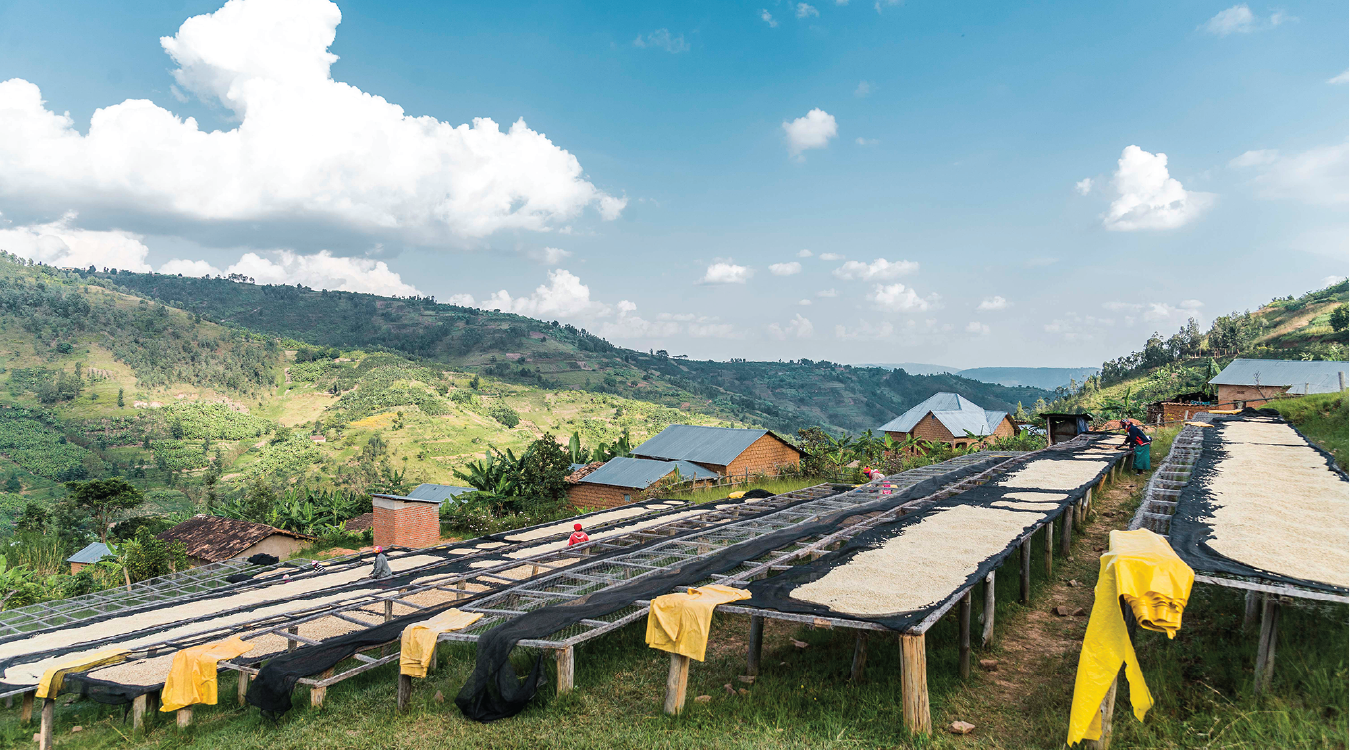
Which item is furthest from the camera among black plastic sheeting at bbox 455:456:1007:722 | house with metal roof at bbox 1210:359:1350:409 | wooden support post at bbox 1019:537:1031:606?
house with metal roof at bbox 1210:359:1350:409

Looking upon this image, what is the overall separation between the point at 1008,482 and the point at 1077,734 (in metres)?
10.2

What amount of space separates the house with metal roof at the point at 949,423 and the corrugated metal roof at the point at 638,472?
13.5 metres

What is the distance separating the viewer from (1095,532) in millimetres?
13180

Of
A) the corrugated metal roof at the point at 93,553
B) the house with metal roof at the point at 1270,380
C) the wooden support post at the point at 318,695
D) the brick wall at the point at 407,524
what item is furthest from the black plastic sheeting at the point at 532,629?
the house with metal roof at the point at 1270,380

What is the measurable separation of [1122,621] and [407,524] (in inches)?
955

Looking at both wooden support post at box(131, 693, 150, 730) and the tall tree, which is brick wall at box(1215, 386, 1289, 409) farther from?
the tall tree

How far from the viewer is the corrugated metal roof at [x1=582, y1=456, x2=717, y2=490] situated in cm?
2781

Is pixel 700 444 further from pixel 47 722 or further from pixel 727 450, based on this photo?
pixel 47 722

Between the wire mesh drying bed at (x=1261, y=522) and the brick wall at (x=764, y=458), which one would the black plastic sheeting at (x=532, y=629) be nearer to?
the wire mesh drying bed at (x=1261, y=522)

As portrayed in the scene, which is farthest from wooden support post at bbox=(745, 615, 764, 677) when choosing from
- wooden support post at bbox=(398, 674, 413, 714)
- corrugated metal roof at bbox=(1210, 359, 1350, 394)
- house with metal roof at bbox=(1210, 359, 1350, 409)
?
corrugated metal roof at bbox=(1210, 359, 1350, 394)

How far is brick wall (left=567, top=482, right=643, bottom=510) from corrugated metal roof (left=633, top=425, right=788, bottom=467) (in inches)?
227

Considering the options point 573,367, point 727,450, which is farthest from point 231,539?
point 573,367

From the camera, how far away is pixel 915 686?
5.56m

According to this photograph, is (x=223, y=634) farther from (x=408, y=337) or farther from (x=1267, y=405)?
(x=408, y=337)
